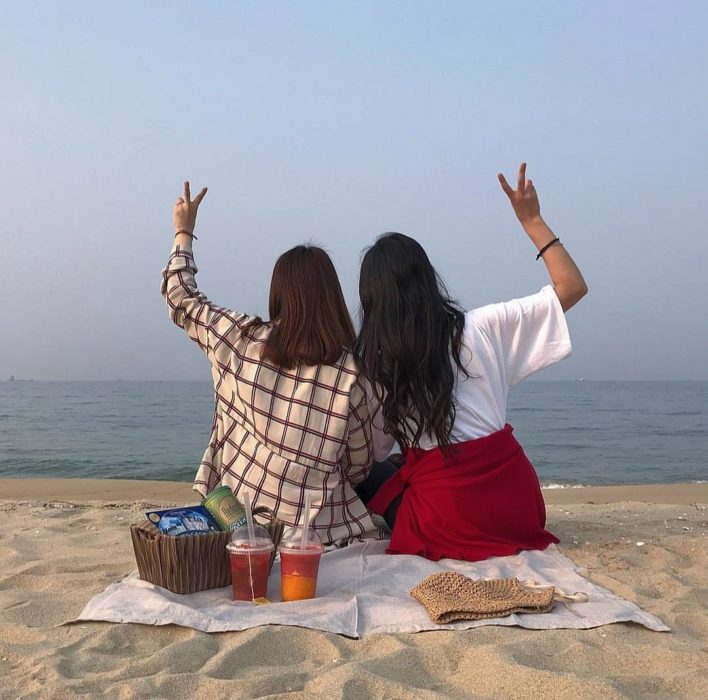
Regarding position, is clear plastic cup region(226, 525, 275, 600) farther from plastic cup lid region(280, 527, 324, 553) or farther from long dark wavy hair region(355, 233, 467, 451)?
long dark wavy hair region(355, 233, 467, 451)

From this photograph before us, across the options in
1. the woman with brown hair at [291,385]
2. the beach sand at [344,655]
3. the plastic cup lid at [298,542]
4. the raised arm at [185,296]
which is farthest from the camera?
the raised arm at [185,296]

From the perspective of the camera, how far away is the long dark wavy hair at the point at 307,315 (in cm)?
325

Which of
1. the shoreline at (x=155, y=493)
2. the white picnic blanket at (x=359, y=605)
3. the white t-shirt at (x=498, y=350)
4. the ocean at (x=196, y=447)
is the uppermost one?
the white t-shirt at (x=498, y=350)

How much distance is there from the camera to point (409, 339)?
10.4 ft

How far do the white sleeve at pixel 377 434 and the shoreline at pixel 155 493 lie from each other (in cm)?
380

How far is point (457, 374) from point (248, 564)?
3.96 ft

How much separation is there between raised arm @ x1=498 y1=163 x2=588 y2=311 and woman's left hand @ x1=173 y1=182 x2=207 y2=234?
154 cm

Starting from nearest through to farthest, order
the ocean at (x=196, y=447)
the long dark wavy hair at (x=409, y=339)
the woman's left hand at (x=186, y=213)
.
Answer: the long dark wavy hair at (x=409, y=339) → the woman's left hand at (x=186, y=213) → the ocean at (x=196, y=447)

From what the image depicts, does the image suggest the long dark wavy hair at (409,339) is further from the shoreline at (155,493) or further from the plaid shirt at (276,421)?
the shoreline at (155,493)

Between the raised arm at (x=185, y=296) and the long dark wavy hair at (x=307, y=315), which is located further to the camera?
the raised arm at (x=185, y=296)

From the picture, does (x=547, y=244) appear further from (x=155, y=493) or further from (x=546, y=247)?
(x=155, y=493)

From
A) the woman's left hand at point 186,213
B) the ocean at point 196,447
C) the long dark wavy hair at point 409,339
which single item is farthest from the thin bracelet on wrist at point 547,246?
the ocean at point 196,447

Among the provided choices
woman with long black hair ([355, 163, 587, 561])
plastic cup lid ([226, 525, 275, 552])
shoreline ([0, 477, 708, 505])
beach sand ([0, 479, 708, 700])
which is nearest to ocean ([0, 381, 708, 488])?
shoreline ([0, 477, 708, 505])

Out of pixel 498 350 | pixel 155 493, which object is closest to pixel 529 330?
pixel 498 350
